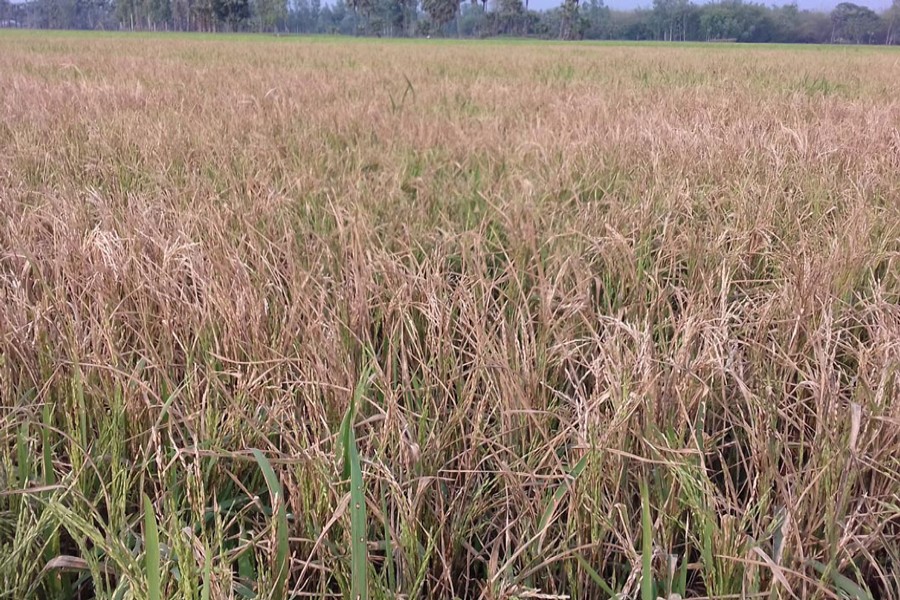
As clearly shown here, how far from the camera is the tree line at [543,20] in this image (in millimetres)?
79000

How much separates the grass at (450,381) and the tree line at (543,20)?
7891 centimetres

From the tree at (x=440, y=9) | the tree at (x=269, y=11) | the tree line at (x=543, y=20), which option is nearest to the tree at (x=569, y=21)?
the tree line at (x=543, y=20)

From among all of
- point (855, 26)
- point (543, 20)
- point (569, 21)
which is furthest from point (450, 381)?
point (855, 26)

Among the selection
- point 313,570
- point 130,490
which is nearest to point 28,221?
point 130,490

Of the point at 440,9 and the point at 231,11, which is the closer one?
the point at 231,11

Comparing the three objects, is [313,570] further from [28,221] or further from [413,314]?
[28,221]

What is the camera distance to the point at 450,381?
0.95 meters

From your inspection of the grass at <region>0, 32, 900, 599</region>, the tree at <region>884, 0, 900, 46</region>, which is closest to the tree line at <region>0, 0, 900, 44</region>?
the tree at <region>884, 0, 900, 46</region>

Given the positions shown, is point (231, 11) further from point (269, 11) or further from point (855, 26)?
point (855, 26)

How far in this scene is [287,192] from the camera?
197cm

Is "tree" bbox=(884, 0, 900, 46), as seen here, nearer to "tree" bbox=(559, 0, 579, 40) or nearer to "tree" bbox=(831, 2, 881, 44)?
"tree" bbox=(831, 2, 881, 44)

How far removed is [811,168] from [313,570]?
2.20m

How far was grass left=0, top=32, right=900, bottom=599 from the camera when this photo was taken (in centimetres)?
72

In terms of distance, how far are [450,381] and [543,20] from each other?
337 ft
